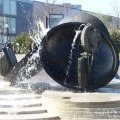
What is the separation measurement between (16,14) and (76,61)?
42550mm

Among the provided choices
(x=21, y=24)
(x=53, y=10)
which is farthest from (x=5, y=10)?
(x=53, y=10)

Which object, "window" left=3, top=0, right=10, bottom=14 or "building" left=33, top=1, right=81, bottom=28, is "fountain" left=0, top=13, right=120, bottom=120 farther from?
"window" left=3, top=0, right=10, bottom=14

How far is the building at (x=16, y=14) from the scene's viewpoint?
50.7 meters

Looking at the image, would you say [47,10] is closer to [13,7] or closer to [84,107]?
[13,7]

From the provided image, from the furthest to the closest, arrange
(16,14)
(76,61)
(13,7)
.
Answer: (13,7) → (16,14) → (76,61)

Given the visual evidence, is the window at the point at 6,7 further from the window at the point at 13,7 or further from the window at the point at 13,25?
the window at the point at 13,25

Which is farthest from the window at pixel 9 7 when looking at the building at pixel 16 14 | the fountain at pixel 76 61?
the fountain at pixel 76 61

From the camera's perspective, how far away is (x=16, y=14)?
52.5 meters

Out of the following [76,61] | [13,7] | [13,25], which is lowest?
[76,61]

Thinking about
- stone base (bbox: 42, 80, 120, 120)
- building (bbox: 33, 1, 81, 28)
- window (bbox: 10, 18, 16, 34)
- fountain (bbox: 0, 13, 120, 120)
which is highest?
building (bbox: 33, 1, 81, 28)

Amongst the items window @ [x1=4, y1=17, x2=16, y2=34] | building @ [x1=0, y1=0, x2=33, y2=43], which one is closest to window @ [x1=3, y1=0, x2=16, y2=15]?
building @ [x1=0, y1=0, x2=33, y2=43]

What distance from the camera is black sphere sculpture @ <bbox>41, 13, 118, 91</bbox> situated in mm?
9844

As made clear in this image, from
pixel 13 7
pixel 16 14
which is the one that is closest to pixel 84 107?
pixel 16 14

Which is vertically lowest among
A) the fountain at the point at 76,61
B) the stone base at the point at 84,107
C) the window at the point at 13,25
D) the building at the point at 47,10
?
the stone base at the point at 84,107
